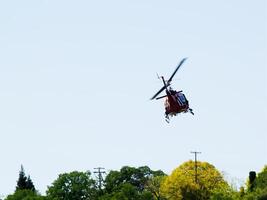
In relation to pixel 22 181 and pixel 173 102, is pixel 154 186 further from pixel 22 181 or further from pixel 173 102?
pixel 173 102

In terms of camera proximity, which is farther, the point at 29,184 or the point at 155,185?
the point at 29,184

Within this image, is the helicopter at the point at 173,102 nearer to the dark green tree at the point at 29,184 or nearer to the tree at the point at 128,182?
the tree at the point at 128,182

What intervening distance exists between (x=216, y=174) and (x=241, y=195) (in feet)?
101

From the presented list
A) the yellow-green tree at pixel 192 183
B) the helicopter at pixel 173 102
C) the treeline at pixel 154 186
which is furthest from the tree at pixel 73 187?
the helicopter at pixel 173 102

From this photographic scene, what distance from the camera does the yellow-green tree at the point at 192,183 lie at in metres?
141

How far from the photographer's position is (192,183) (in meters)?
142

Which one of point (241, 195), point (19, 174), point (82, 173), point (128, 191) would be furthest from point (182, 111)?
point (19, 174)

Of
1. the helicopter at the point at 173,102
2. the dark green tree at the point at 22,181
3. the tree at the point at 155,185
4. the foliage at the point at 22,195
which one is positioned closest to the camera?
the helicopter at the point at 173,102

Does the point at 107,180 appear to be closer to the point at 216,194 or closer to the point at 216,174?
the point at 216,174

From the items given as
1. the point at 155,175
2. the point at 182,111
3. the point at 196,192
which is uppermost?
the point at 155,175

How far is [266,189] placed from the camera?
103875mm

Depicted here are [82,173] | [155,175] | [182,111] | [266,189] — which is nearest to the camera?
[182,111]

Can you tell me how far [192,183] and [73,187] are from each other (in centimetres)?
2437

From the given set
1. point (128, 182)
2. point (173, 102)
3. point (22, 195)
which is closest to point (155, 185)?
point (128, 182)
